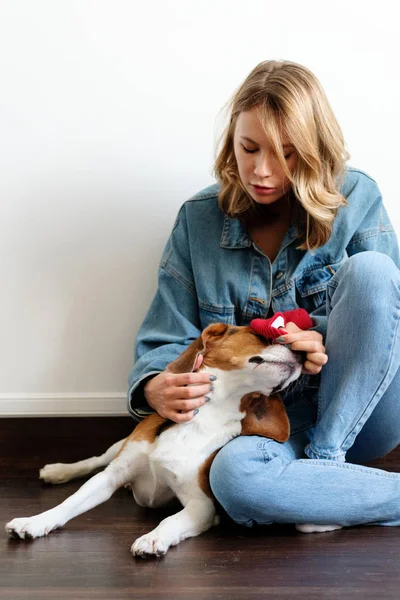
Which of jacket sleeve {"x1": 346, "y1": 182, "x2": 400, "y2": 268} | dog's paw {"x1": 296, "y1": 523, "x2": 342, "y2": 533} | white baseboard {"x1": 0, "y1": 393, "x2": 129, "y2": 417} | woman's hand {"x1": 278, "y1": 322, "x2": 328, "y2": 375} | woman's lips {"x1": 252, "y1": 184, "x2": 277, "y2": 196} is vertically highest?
woman's lips {"x1": 252, "y1": 184, "x2": 277, "y2": 196}

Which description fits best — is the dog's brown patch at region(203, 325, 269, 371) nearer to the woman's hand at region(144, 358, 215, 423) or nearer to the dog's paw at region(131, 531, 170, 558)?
the woman's hand at region(144, 358, 215, 423)

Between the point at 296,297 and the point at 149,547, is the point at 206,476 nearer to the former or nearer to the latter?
the point at 149,547

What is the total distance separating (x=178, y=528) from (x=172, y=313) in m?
0.63

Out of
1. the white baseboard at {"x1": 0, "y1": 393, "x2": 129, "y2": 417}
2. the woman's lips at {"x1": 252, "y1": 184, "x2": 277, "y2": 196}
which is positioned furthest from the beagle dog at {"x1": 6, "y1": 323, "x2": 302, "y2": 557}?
the white baseboard at {"x1": 0, "y1": 393, "x2": 129, "y2": 417}

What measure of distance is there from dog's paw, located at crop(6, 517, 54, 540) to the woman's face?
0.92 metres

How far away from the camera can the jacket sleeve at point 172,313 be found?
1928mm

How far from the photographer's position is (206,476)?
1.67 meters

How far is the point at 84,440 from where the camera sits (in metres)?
2.36

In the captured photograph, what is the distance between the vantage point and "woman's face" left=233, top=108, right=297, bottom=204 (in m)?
1.76

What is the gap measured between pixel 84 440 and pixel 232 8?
142 centimetres

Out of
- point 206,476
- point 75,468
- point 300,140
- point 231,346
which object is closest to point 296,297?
point 231,346

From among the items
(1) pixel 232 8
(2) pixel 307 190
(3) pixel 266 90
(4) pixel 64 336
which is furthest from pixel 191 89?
(4) pixel 64 336

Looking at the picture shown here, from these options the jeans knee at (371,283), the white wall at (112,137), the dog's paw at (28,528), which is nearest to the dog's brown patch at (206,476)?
the dog's paw at (28,528)

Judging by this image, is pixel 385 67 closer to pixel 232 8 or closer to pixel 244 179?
pixel 232 8
